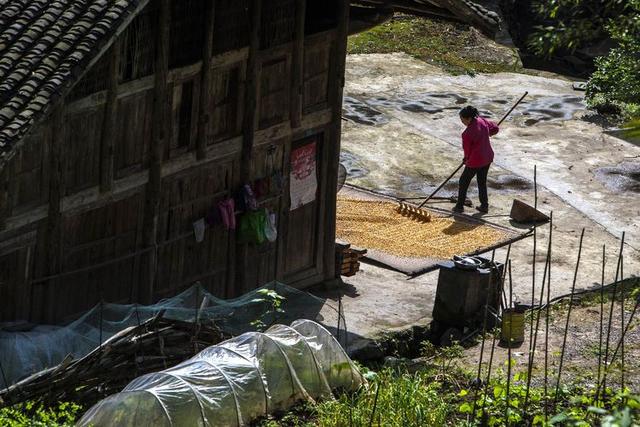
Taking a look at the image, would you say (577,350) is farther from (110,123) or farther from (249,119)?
(110,123)

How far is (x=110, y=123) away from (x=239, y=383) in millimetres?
2859

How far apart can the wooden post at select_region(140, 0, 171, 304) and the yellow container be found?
11.7ft

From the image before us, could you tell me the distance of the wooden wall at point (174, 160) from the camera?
11578 mm

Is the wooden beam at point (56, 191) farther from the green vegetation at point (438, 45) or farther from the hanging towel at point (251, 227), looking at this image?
the green vegetation at point (438, 45)

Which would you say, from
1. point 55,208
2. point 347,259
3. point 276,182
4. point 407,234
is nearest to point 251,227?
point 276,182

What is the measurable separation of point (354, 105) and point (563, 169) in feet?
13.8

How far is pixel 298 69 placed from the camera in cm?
1402

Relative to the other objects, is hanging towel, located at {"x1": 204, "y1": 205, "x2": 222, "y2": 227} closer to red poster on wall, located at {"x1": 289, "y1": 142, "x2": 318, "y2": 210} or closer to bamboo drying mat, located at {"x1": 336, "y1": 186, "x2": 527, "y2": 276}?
red poster on wall, located at {"x1": 289, "y1": 142, "x2": 318, "y2": 210}

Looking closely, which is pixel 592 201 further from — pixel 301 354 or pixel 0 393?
pixel 0 393

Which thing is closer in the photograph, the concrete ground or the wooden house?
the wooden house

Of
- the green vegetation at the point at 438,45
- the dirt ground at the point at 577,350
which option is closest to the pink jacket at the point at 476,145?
the dirt ground at the point at 577,350

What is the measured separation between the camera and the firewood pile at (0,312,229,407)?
10.2 meters

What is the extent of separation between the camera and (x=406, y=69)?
2514 cm

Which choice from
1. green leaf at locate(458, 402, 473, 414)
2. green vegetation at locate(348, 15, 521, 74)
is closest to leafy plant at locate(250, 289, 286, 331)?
green leaf at locate(458, 402, 473, 414)
